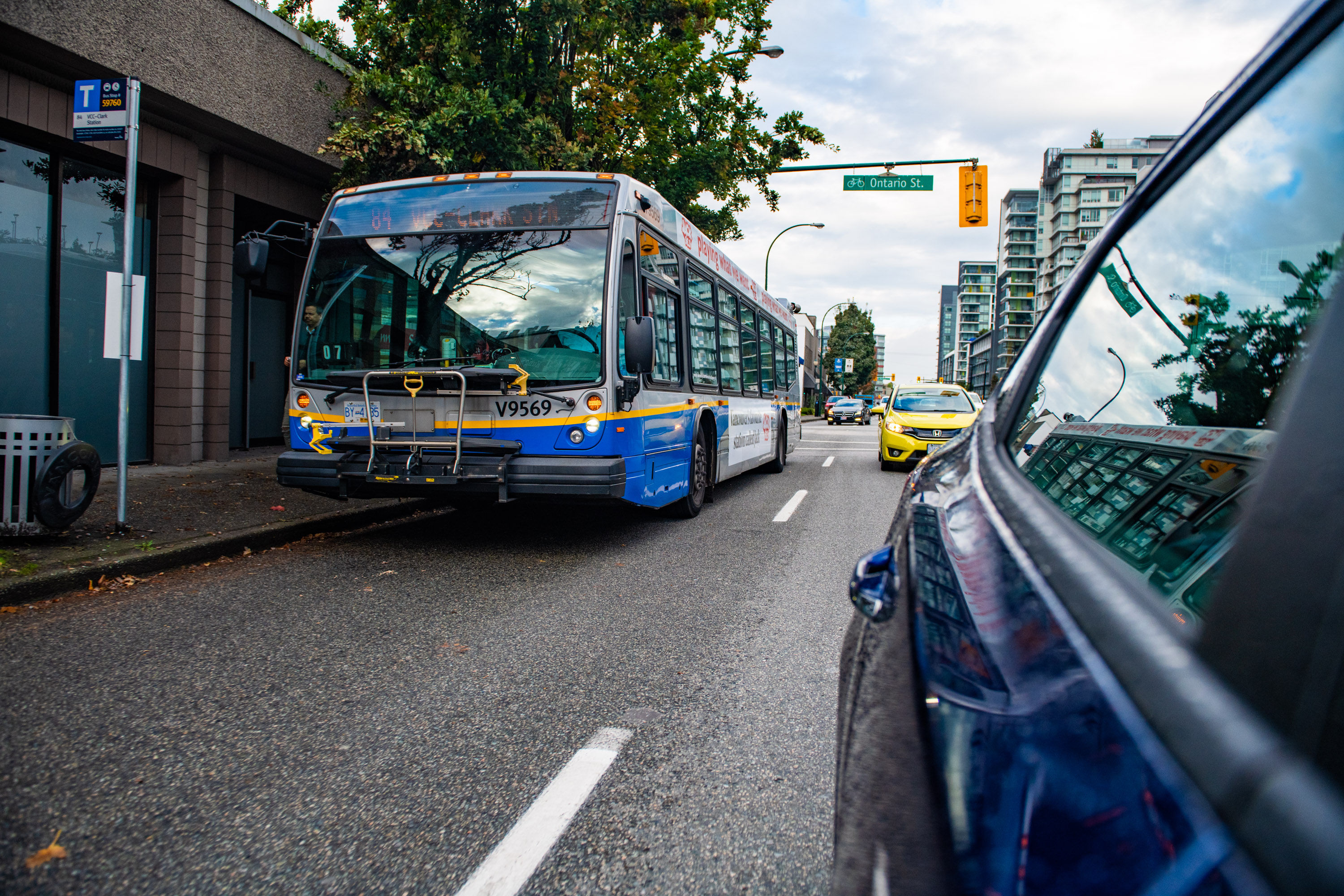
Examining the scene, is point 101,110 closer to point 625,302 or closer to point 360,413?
point 360,413

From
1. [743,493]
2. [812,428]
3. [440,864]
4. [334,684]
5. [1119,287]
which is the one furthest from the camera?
[812,428]

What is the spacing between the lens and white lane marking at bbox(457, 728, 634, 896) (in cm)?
211

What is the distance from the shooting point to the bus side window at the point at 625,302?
628cm

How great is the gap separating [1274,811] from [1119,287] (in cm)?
130

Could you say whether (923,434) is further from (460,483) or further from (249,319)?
(249,319)

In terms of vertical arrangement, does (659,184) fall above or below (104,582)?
above

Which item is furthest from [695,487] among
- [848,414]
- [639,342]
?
[848,414]

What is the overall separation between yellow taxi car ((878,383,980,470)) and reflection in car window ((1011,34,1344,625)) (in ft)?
39.0

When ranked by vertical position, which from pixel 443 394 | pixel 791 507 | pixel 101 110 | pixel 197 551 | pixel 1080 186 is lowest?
pixel 197 551

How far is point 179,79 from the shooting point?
395 inches

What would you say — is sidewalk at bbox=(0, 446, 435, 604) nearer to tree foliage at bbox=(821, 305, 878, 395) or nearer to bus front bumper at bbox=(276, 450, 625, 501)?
bus front bumper at bbox=(276, 450, 625, 501)

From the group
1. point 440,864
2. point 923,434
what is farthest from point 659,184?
point 440,864

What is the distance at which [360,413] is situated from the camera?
629 centimetres

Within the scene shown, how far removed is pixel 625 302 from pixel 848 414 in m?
40.2
